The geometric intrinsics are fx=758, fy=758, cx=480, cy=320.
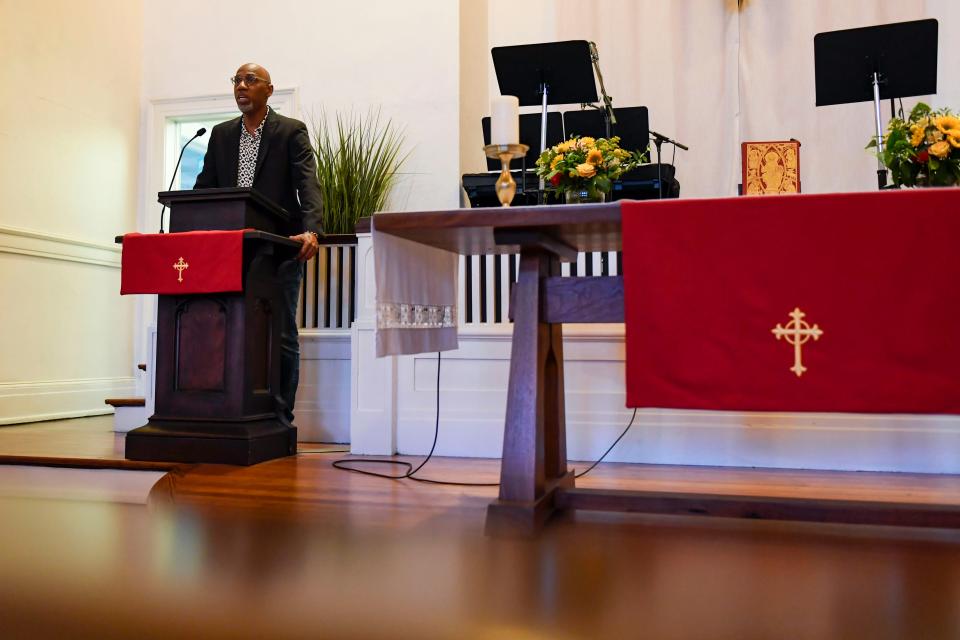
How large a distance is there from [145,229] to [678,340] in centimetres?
466

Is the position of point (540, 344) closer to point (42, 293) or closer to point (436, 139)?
point (436, 139)

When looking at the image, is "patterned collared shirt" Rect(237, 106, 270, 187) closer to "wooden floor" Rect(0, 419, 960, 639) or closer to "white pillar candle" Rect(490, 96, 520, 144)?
"wooden floor" Rect(0, 419, 960, 639)

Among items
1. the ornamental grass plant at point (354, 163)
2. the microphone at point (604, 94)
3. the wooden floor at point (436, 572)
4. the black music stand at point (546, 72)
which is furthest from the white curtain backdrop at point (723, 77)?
the wooden floor at point (436, 572)

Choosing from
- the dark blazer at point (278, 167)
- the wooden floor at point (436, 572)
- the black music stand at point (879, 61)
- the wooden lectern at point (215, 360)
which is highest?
the black music stand at point (879, 61)

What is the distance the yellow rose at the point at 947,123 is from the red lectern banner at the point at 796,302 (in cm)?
55

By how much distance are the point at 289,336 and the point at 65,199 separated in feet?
7.89

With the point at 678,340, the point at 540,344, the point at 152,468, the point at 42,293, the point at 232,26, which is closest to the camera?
the point at 678,340

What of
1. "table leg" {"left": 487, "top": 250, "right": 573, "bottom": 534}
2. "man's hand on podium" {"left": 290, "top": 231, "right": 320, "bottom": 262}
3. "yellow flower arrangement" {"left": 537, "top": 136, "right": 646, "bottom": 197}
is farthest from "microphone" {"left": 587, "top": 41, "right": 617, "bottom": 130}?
"table leg" {"left": 487, "top": 250, "right": 573, "bottom": 534}

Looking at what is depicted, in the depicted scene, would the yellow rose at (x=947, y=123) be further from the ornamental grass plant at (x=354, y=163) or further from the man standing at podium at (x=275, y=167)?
the ornamental grass plant at (x=354, y=163)

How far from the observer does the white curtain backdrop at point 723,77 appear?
496 cm

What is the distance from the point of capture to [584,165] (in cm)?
273

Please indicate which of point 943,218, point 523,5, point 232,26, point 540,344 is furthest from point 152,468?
point 523,5

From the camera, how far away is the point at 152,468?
2916 millimetres

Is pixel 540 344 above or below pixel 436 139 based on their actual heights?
below
